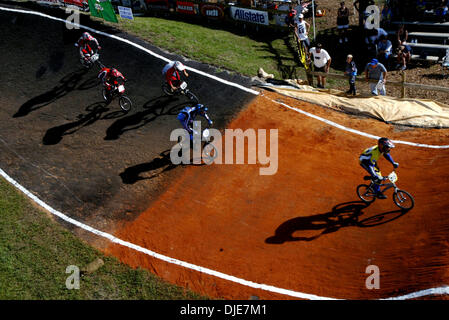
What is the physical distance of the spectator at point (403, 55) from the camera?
20.3 m

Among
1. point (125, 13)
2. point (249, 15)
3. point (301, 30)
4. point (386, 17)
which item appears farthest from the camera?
point (249, 15)

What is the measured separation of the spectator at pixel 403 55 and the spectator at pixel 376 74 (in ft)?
12.5

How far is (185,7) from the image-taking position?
2848 centimetres

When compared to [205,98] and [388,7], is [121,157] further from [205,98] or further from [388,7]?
[388,7]

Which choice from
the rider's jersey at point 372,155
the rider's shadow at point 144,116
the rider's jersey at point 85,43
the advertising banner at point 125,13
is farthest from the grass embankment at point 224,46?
the rider's jersey at point 372,155

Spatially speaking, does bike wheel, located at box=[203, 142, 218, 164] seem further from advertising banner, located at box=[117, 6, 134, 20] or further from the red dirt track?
advertising banner, located at box=[117, 6, 134, 20]

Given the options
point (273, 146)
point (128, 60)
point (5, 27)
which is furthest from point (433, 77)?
point (5, 27)

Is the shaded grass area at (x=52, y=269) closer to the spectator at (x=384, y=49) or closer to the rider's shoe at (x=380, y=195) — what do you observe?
the rider's shoe at (x=380, y=195)

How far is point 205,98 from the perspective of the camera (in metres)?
19.0

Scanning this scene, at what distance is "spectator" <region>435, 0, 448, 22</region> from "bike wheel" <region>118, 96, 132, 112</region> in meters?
20.4

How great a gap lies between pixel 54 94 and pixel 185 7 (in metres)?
13.6

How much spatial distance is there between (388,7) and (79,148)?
70.5 ft

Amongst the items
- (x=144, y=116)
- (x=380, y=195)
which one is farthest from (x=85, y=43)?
(x=380, y=195)

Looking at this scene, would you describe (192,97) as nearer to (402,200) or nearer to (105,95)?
(105,95)
